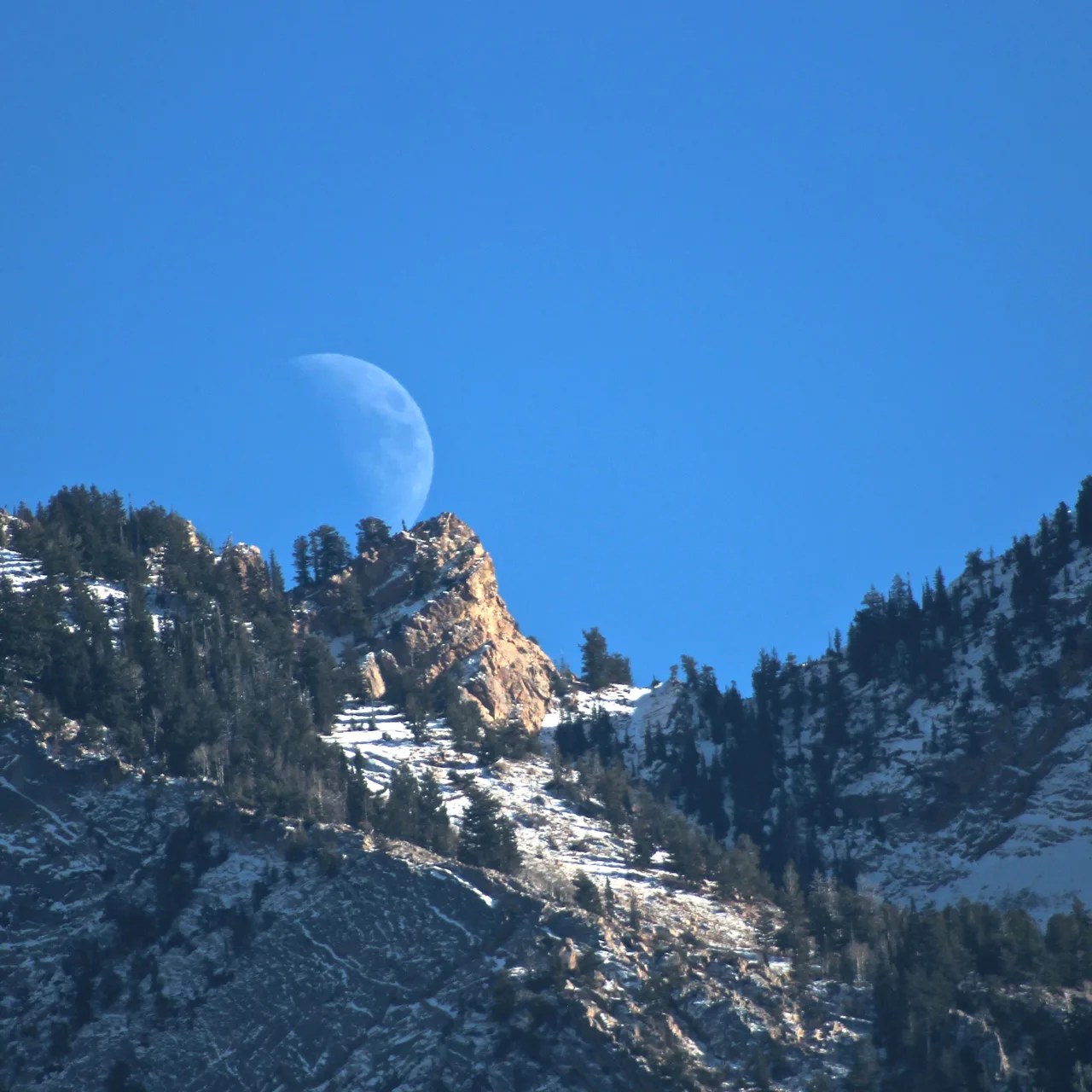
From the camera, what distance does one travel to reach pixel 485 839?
122312mm

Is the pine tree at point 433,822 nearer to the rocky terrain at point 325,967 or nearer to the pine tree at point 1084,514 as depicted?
the rocky terrain at point 325,967

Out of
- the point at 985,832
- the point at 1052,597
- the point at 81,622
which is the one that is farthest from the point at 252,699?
the point at 1052,597

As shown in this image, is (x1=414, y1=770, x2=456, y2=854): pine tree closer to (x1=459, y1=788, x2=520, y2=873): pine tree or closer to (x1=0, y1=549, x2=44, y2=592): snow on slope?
(x1=459, y1=788, x2=520, y2=873): pine tree

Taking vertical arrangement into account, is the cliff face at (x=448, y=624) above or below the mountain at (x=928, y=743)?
above

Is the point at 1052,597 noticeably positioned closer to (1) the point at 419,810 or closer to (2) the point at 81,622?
(1) the point at 419,810

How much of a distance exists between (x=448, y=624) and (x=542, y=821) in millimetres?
39011

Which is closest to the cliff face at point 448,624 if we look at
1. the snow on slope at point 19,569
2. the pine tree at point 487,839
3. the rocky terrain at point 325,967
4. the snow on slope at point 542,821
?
the snow on slope at point 542,821

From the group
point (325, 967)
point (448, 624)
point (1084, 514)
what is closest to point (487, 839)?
point (325, 967)

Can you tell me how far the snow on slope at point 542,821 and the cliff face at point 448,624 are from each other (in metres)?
7.68

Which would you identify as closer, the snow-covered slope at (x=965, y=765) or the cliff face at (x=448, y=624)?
the snow-covered slope at (x=965, y=765)

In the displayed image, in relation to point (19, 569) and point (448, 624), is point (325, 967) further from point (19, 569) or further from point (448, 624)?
point (448, 624)

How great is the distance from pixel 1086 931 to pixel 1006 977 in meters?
8.16

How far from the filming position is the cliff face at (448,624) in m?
166

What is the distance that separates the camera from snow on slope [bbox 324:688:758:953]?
121 m
